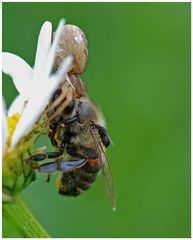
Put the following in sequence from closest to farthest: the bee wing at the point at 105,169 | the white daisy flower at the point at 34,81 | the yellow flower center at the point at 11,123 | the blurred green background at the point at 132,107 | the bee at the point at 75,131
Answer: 1. the white daisy flower at the point at 34,81
2. the yellow flower center at the point at 11,123
3. the bee at the point at 75,131
4. the bee wing at the point at 105,169
5. the blurred green background at the point at 132,107

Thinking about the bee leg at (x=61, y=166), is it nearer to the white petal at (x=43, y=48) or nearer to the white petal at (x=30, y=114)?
the white petal at (x=30, y=114)

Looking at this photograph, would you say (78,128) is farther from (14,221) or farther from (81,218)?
(81,218)

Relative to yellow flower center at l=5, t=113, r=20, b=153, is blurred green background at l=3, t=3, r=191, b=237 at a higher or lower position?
lower

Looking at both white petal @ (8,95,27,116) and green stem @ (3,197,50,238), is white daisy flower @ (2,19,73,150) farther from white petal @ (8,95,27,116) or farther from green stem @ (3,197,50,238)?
green stem @ (3,197,50,238)

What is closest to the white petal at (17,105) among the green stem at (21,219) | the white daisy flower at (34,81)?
the white daisy flower at (34,81)

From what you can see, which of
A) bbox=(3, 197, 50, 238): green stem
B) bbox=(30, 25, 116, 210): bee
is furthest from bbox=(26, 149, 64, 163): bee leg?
bbox=(3, 197, 50, 238): green stem

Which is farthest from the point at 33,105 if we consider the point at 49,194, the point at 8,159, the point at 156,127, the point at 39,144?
the point at 156,127
